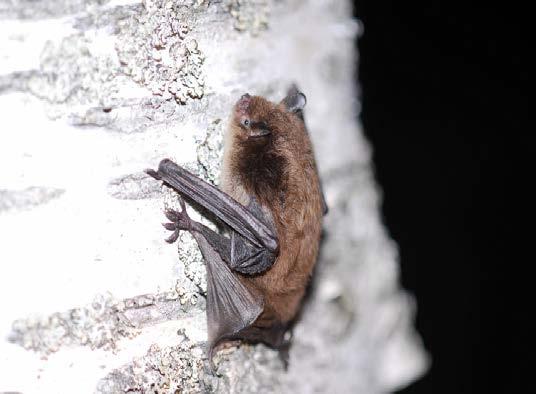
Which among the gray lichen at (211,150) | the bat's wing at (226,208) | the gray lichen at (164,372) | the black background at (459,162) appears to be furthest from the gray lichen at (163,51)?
the black background at (459,162)

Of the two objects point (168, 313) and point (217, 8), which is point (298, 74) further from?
point (168, 313)

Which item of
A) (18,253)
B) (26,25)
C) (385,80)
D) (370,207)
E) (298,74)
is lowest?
(18,253)

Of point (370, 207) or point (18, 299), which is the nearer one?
point (18, 299)

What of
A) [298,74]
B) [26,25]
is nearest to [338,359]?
[298,74]

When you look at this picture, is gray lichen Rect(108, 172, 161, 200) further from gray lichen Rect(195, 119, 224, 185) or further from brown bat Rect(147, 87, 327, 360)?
gray lichen Rect(195, 119, 224, 185)

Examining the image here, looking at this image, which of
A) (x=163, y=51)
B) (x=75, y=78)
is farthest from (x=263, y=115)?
(x=75, y=78)

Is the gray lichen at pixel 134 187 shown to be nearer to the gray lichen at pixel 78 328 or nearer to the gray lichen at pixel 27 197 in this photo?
the gray lichen at pixel 27 197
